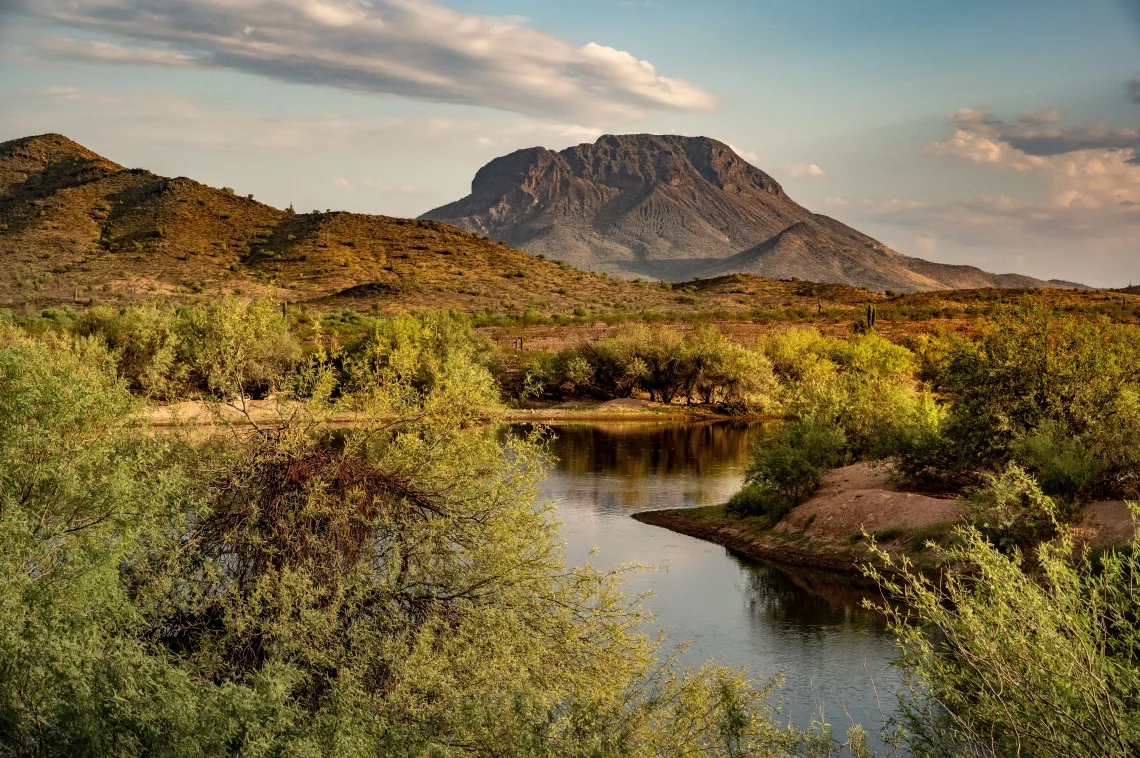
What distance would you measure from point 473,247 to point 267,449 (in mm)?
115328

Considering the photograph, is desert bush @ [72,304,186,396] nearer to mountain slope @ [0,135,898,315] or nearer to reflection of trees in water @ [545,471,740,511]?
reflection of trees in water @ [545,471,740,511]

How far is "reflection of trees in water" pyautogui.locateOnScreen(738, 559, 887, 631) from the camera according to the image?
86.1 ft

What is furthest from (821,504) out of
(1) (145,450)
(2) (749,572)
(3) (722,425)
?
(3) (722,425)

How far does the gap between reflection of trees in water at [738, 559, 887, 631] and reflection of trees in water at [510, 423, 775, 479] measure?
543 inches

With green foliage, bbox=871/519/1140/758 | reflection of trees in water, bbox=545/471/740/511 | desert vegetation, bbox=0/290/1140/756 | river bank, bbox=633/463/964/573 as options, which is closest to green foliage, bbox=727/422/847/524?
river bank, bbox=633/463/964/573

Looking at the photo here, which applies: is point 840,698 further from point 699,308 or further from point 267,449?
point 699,308

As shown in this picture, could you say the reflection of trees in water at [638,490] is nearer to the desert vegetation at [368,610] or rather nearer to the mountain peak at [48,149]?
the desert vegetation at [368,610]

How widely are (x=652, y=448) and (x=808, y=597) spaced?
86.0 ft

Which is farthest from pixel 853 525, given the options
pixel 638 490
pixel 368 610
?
pixel 368 610

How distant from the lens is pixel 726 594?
1120 inches

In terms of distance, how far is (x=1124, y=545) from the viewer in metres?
24.3

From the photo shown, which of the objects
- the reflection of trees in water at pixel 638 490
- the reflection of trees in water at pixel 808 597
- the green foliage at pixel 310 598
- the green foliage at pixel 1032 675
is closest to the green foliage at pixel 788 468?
the reflection of trees in water at pixel 638 490

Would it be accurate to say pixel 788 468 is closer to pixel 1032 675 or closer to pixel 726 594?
pixel 726 594

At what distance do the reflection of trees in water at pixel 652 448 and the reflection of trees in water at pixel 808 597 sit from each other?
13.8 m
